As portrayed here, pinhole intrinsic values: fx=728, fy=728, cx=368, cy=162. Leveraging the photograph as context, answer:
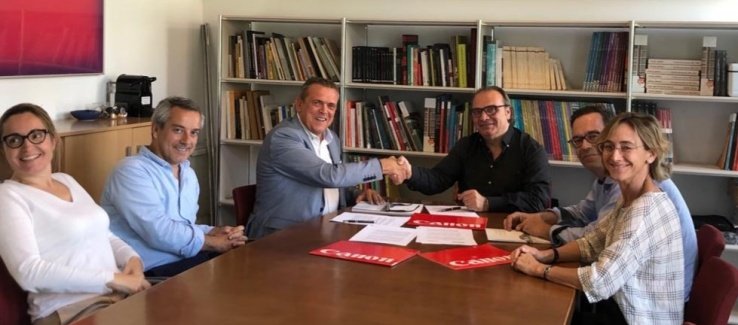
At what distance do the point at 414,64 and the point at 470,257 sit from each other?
2199 millimetres

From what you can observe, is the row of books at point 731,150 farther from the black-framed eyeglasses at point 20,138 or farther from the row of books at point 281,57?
the black-framed eyeglasses at point 20,138

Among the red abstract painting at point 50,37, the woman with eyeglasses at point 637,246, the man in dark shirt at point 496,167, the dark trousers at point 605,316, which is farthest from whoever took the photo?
the red abstract painting at point 50,37

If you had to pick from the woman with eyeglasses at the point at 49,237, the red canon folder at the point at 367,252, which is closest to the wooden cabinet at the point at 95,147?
the woman with eyeglasses at the point at 49,237

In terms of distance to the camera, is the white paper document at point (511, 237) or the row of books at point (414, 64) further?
the row of books at point (414, 64)

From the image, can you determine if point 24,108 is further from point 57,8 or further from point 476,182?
point 476,182

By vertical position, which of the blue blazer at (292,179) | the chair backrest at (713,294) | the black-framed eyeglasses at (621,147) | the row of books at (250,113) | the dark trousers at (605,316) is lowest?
the dark trousers at (605,316)

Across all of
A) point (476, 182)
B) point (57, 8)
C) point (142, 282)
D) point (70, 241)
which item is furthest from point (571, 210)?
point (57, 8)

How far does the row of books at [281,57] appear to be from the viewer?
4602 mm

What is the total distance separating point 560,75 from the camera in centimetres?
425

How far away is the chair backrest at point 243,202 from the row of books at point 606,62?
6.59 ft

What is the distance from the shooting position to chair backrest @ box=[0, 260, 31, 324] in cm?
214

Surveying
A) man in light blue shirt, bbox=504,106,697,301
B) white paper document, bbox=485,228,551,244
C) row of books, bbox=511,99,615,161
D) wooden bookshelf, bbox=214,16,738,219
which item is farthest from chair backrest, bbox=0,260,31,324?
row of books, bbox=511,99,615,161

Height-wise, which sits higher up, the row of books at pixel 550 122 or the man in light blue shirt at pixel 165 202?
the row of books at pixel 550 122

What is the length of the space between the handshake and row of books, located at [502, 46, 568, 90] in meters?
1.03
